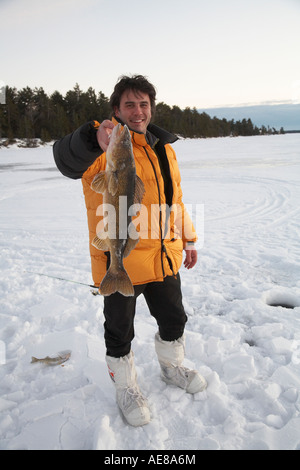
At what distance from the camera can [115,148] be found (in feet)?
6.02

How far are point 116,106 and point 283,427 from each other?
9.40 feet

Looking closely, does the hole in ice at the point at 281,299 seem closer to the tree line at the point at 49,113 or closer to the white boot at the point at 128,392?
the white boot at the point at 128,392

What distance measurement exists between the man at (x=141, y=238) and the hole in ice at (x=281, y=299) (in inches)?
81.3

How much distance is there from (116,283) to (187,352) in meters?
1.58

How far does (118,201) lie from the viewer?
6.34 feet

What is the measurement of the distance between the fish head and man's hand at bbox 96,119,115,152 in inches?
4.0

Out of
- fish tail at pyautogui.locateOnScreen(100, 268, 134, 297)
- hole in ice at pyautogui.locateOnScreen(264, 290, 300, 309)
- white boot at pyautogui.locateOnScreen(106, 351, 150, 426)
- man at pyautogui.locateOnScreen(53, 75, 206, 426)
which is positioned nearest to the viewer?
fish tail at pyautogui.locateOnScreen(100, 268, 134, 297)

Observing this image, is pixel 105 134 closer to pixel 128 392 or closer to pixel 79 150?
pixel 79 150

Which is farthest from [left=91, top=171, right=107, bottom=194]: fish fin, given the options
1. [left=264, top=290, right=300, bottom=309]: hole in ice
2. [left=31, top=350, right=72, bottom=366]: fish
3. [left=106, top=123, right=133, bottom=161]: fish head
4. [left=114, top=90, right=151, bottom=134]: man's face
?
[left=264, top=290, right=300, bottom=309]: hole in ice

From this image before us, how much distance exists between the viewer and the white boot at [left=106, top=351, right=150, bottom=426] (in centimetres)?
231

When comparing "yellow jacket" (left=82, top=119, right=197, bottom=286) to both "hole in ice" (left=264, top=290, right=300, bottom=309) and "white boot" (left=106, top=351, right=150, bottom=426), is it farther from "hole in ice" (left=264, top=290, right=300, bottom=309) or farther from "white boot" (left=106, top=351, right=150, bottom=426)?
"hole in ice" (left=264, top=290, right=300, bottom=309)

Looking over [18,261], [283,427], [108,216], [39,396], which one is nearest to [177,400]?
[283,427]

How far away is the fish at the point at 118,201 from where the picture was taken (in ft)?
6.07
